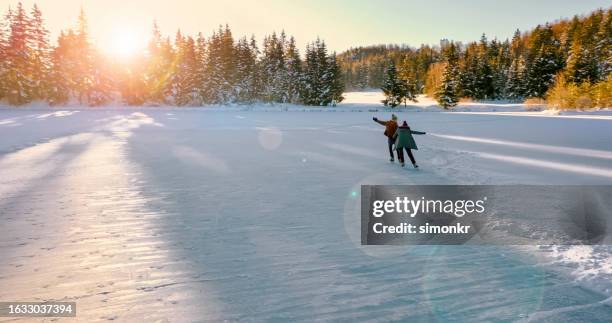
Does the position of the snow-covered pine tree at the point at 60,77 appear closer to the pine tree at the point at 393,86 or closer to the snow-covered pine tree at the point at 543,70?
the pine tree at the point at 393,86

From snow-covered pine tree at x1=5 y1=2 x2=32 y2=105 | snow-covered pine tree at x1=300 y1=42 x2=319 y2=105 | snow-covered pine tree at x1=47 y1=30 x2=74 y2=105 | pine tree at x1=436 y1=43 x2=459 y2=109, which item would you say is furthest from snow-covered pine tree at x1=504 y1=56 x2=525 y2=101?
snow-covered pine tree at x1=5 y1=2 x2=32 y2=105

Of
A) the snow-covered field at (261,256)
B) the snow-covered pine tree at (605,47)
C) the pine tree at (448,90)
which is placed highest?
the snow-covered pine tree at (605,47)

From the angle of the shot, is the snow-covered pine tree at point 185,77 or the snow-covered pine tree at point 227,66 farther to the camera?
the snow-covered pine tree at point 227,66

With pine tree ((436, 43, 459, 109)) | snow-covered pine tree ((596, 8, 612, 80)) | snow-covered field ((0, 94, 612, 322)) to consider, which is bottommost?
snow-covered field ((0, 94, 612, 322))

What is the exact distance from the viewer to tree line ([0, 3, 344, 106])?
48.9 meters

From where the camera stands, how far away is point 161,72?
182ft

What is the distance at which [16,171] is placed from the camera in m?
10.1

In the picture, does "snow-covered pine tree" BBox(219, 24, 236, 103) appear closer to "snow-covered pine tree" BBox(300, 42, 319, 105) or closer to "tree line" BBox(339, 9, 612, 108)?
"snow-covered pine tree" BBox(300, 42, 319, 105)

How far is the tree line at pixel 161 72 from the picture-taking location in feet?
160

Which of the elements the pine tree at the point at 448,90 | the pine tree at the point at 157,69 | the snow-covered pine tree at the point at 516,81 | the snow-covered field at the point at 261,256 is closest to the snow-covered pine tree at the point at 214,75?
the pine tree at the point at 157,69

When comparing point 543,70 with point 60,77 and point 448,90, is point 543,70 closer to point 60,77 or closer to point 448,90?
point 448,90

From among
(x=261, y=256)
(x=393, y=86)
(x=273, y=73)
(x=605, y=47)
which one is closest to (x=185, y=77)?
(x=273, y=73)

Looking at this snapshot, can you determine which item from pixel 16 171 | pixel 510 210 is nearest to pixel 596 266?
pixel 510 210

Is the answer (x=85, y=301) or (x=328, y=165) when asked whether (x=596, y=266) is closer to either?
(x=85, y=301)
